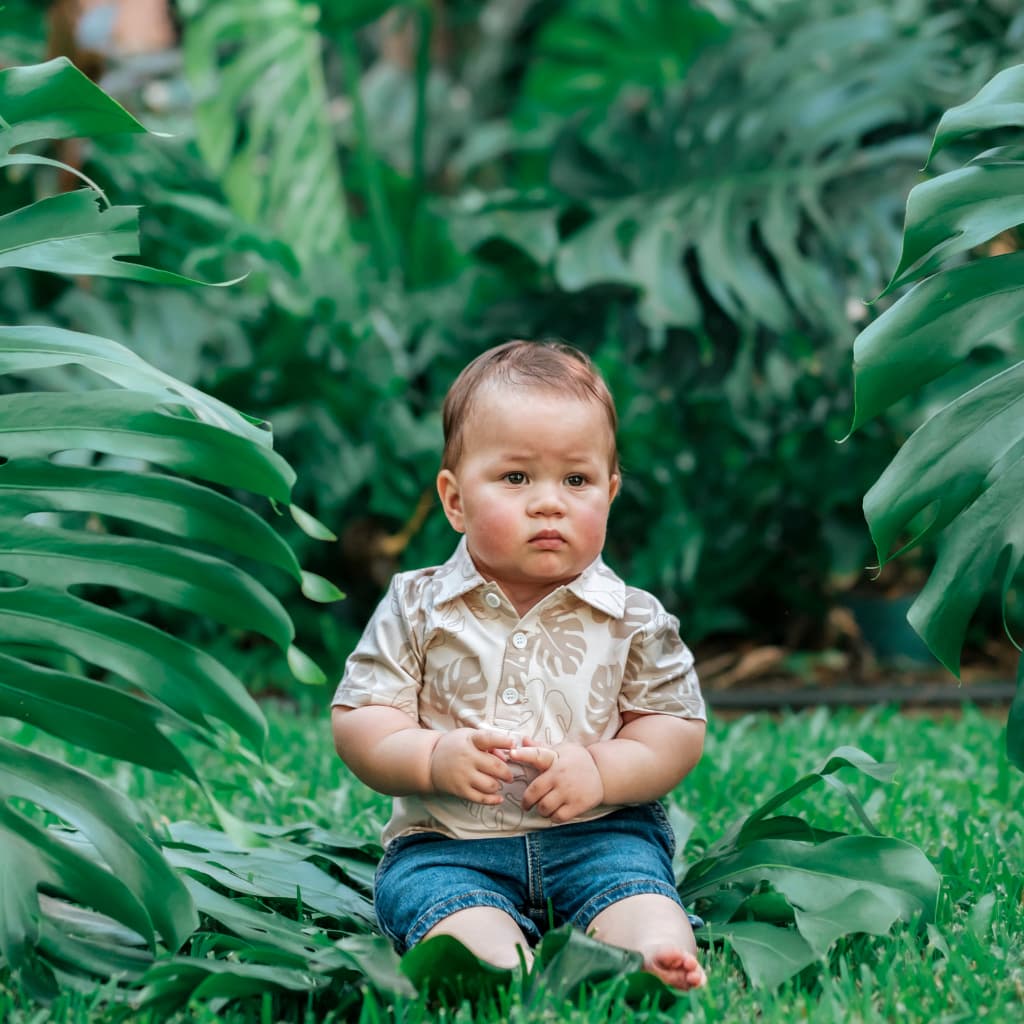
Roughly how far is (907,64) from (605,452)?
3.00 metres

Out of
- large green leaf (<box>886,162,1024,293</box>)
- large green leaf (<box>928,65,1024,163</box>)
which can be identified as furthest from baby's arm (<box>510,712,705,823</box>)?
large green leaf (<box>928,65,1024,163</box>)

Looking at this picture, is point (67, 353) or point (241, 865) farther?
point (241, 865)

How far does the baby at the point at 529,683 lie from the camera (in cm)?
168

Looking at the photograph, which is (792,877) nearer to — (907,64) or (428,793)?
(428,793)

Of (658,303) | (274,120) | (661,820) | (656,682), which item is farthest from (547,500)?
(274,120)

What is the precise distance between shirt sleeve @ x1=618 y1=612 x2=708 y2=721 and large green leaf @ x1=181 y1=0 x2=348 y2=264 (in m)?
3.36

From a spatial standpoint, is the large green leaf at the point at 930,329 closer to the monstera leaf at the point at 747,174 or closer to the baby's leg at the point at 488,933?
the baby's leg at the point at 488,933

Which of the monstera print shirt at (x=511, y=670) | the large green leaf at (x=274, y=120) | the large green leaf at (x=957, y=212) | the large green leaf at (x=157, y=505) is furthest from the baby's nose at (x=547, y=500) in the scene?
the large green leaf at (x=274, y=120)

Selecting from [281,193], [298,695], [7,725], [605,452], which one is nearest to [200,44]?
[281,193]

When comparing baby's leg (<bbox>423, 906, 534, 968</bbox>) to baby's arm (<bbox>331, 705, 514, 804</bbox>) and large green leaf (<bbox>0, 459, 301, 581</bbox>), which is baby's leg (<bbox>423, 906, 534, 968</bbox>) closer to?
baby's arm (<bbox>331, 705, 514, 804</bbox>)

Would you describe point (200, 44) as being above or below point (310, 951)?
above

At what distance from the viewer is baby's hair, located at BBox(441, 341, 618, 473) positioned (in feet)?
5.75

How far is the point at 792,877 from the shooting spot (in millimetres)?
1673

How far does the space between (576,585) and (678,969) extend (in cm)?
50
